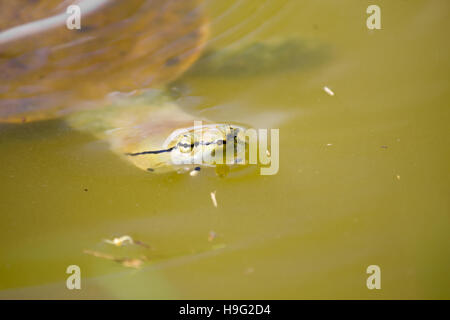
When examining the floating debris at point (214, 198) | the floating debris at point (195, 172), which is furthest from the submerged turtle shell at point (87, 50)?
the floating debris at point (214, 198)

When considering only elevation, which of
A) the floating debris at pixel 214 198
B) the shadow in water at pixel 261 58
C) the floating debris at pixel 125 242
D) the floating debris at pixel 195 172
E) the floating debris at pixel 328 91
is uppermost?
the shadow in water at pixel 261 58

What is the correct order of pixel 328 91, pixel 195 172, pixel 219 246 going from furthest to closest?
1. pixel 328 91
2. pixel 195 172
3. pixel 219 246

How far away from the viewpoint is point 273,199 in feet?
3.83

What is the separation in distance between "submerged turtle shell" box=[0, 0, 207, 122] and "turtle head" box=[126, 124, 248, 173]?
1.20 feet

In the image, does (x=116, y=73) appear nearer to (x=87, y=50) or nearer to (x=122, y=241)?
(x=87, y=50)

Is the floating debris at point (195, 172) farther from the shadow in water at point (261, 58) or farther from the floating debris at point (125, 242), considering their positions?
the shadow in water at point (261, 58)

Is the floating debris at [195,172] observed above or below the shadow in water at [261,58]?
below

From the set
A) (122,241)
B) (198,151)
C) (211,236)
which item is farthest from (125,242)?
(198,151)

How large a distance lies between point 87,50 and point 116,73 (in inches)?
7.5

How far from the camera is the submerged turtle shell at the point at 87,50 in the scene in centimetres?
152

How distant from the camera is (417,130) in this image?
129 centimetres

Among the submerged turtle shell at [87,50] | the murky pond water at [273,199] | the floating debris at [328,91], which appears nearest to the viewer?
the murky pond water at [273,199]

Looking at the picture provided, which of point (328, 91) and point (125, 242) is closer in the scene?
point (125, 242)
